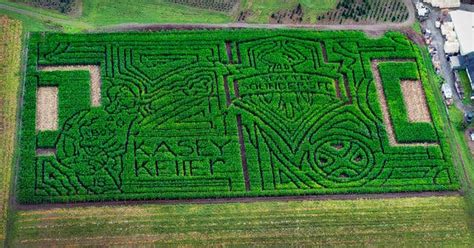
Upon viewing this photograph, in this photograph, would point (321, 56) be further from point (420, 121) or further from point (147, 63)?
point (147, 63)

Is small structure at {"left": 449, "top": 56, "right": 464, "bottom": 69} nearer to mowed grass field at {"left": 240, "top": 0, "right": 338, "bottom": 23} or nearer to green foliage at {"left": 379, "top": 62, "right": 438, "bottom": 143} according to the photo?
green foliage at {"left": 379, "top": 62, "right": 438, "bottom": 143}

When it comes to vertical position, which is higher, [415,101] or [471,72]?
[471,72]

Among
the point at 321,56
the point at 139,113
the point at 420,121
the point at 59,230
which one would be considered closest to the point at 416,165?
the point at 420,121

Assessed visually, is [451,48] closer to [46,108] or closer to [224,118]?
[224,118]

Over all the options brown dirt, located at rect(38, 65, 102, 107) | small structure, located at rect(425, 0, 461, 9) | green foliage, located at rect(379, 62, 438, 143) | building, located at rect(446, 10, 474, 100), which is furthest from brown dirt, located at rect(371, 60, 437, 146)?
brown dirt, located at rect(38, 65, 102, 107)

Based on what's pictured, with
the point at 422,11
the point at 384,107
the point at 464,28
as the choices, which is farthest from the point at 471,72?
the point at 384,107

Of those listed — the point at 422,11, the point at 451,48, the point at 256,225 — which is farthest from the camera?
the point at 422,11

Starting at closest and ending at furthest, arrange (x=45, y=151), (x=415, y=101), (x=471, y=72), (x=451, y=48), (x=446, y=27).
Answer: (x=45, y=151) < (x=415, y=101) < (x=471, y=72) < (x=451, y=48) < (x=446, y=27)
